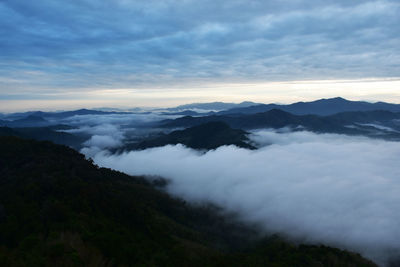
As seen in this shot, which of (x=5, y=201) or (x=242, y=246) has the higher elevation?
(x=5, y=201)

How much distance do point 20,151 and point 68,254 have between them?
9282cm

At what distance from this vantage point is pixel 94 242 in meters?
47.7

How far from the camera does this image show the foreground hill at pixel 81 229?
141 ft

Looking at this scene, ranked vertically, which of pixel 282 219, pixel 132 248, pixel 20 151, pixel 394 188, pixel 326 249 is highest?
pixel 20 151

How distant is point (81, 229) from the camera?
5141 centimetres

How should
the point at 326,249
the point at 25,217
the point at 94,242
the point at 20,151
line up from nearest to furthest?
the point at 94,242 → the point at 25,217 → the point at 326,249 → the point at 20,151

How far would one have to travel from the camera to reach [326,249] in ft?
278

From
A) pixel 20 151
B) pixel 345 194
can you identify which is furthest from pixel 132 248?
pixel 345 194

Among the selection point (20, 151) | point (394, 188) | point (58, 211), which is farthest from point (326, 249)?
point (394, 188)

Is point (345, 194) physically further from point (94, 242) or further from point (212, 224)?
point (94, 242)

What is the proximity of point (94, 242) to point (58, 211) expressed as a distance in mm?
15815

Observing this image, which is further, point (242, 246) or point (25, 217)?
point (242, 246)

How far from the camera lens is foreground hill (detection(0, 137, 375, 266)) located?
43.0 meters

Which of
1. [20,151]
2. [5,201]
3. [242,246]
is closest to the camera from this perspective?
[5,201]
